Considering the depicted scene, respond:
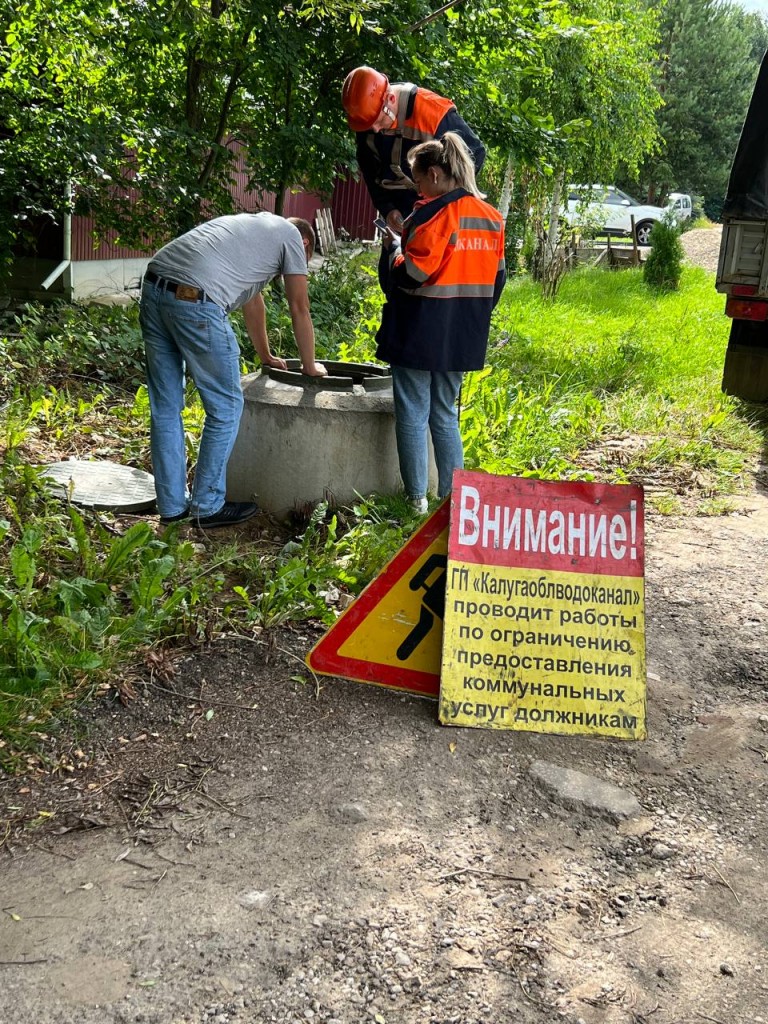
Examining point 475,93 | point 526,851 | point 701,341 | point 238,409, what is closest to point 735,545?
point 238,409

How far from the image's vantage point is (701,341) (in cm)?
1159

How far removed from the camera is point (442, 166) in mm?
4219

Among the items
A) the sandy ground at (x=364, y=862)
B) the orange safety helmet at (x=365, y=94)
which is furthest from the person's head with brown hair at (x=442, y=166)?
the sandy ground at (x=364, y=862)

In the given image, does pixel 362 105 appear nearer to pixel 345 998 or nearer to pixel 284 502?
pixel 284 502

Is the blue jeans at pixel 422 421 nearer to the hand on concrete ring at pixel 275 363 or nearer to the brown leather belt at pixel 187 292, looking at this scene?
the hand on concrete ring at pixel 275 363

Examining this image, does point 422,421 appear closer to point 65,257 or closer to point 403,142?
point 403,142

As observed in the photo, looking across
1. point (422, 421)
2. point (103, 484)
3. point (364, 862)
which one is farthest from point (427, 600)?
point (103, 484)

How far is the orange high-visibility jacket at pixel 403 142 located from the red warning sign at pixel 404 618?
7.88ft

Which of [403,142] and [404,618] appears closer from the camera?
[404,618]

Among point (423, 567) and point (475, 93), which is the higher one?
point (475, 93)

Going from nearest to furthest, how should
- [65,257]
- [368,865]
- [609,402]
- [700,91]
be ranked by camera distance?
[368,865] → [609,402] → [65,257] → [700,91]

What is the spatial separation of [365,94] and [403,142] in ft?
1.12

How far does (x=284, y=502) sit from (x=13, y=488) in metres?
1.32

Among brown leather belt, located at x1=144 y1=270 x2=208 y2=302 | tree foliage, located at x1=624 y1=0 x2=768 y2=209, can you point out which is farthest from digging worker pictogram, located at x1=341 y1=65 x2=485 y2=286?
tree foliage, located at x1=624 y1=0 x2=768 y2=209
